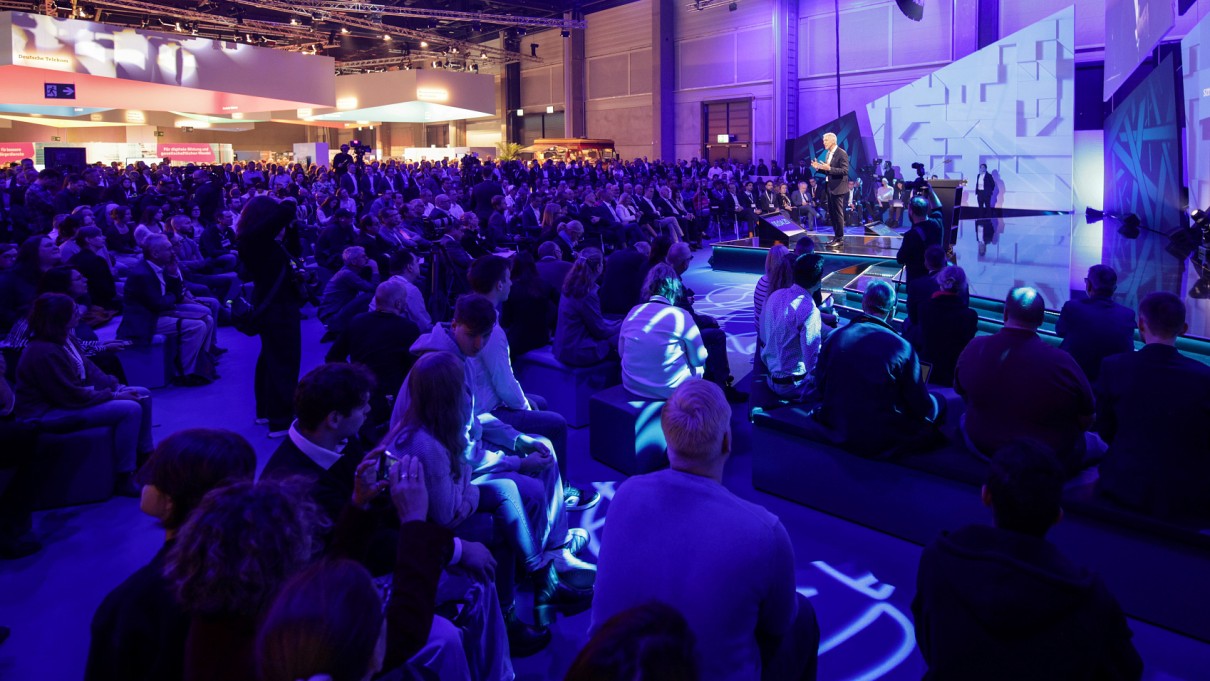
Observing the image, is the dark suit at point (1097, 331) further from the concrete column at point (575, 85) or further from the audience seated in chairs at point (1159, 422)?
the concrete column at point (575, 85)

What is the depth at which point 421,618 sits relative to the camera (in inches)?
70.6

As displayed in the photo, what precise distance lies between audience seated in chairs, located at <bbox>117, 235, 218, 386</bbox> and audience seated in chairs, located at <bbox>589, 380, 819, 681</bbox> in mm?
5085

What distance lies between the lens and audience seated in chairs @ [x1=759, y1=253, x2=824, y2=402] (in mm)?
4582

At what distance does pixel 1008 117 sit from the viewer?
59.2 feet

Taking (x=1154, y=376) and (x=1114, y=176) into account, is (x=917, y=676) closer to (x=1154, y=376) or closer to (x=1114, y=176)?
(x=1154, y=376)

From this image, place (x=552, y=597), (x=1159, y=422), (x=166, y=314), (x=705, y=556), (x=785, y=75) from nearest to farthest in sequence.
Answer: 1. (x=705, y=556)
2. (x=1159, y=422)
3. (x=552, y=597)
4. (x=166, y=314)
5. (x=785, y=75)

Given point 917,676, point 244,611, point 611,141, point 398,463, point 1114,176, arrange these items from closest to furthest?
point 244,611 < point 398,463 < point 917,676 < point 1114,176 < point 611,141

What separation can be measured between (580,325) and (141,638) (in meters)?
3.69

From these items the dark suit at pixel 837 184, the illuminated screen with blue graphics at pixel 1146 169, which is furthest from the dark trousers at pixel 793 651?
the dark suit at pixel 837 184

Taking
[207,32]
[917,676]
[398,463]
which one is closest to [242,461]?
[398,463]

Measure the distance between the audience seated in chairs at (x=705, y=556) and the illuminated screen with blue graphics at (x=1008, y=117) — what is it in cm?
1854

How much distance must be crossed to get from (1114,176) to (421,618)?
18.1 meters

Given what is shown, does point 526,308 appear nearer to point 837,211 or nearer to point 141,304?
point 141,304

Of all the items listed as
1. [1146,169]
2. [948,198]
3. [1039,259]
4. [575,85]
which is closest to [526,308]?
[1039,259]
